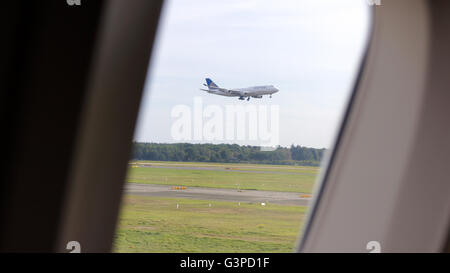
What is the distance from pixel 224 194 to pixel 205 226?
178 mm

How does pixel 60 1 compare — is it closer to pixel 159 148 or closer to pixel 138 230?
pixel 159 148

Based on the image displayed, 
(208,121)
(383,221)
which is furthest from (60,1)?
(383,221)

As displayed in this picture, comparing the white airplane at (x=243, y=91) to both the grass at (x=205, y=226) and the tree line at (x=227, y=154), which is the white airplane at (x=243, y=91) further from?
the grass at (x=205, y=226)

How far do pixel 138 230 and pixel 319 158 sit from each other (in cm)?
99

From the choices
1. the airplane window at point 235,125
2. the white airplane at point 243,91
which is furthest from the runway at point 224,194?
the white airplane at point 243,91

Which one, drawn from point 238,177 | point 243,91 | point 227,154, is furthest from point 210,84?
point 238,177

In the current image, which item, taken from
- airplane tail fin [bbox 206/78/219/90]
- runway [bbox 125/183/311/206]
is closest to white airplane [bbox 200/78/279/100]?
airplane tail fin [bbox 206/78/219/90]

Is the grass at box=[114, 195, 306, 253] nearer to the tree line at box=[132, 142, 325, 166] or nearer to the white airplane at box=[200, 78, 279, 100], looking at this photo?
the tree line at box=[132, 142, 325, 166]

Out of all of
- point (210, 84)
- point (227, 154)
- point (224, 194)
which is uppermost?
point (210, 84)

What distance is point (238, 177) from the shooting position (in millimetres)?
2105

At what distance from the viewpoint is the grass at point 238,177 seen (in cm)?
190

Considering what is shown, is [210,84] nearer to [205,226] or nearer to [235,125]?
[235,125]

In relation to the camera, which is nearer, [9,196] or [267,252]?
[9,196]
